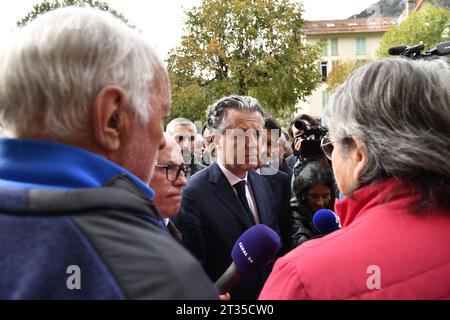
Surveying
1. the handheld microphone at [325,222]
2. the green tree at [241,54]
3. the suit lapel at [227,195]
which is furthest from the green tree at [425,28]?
the handheld microphone at [325,222]

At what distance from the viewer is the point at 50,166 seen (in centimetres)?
99

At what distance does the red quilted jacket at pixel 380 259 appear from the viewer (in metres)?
1.21

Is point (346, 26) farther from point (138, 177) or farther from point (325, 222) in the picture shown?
point (138, 177)

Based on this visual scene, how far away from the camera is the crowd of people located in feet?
2.99

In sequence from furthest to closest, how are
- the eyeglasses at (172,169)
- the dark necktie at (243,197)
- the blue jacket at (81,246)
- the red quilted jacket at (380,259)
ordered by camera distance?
1. the dark necktie at (243,197)
2. the eyeglasses at (172,169)
3. the red quilted jacket at (380,259)
4. the blue jacket at (81,246)

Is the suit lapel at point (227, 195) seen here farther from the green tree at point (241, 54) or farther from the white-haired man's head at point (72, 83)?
A: the green tree at point (241, 54)

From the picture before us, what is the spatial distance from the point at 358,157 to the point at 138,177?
668 millimetres

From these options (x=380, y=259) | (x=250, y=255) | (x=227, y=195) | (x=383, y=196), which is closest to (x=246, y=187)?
(x=227, y=195)

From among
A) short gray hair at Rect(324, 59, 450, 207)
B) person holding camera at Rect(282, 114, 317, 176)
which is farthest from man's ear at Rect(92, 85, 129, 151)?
person holding camera at Rect(282, 114, 317, 176)

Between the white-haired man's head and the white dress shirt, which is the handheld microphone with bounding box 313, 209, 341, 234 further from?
the white-haired man's head

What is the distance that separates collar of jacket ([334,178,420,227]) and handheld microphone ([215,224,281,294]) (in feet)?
1.98

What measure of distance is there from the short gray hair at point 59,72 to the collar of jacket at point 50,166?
0.05 m

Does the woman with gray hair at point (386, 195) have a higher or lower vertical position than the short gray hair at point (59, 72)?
lower
